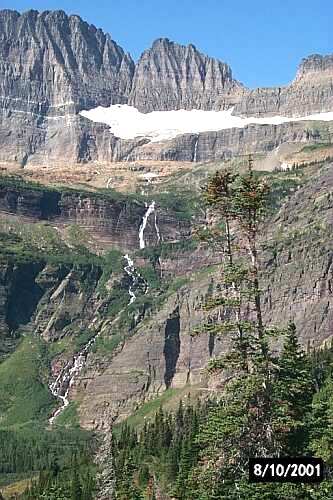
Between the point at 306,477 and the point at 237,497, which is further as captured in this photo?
the point at 237,497

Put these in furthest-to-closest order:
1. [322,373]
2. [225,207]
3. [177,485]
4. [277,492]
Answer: [322,373] → [177,485] → [225,207] → [277,492]

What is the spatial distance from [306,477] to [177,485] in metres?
71.0

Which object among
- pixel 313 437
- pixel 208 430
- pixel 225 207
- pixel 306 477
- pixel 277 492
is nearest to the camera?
pixel 306 477

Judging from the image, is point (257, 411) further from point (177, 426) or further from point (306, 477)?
point (177, 426)

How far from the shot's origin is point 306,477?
31.2 meters

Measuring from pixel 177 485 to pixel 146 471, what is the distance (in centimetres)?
5363

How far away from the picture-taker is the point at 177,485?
327 ft

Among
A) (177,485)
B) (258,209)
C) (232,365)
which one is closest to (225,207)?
(258,209)

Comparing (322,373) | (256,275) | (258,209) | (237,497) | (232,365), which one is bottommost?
(237,497)

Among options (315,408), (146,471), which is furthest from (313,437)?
(146,471)

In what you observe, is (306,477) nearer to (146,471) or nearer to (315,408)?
(315,408)

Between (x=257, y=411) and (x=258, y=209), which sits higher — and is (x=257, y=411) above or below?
below

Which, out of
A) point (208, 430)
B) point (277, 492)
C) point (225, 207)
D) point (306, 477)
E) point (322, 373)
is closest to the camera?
point (306, 477)

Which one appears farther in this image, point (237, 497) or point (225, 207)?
point (225, 207)
